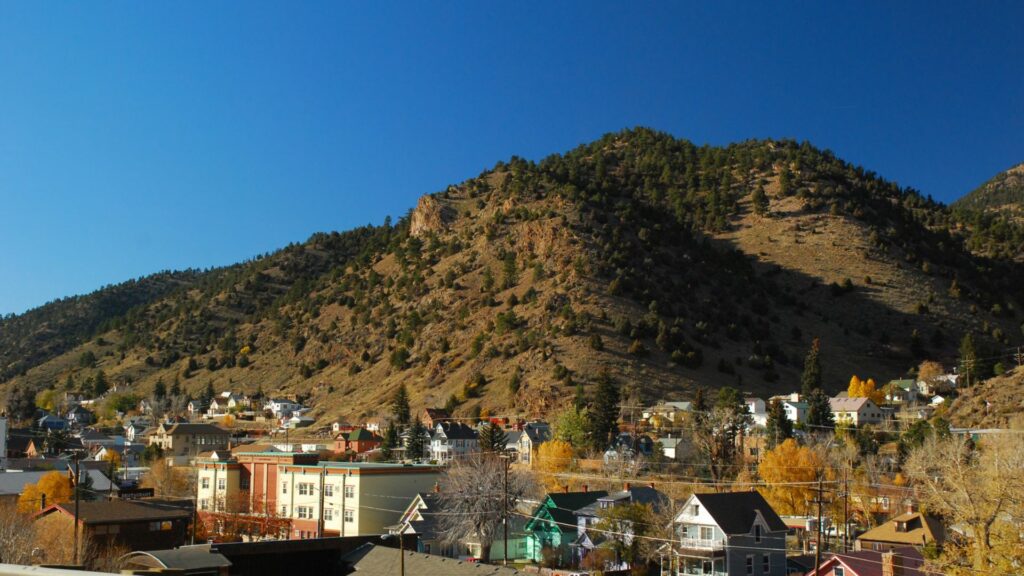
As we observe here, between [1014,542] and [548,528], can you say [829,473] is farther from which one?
[1014,542]

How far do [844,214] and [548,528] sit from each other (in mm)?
118320

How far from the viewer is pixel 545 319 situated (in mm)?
103375

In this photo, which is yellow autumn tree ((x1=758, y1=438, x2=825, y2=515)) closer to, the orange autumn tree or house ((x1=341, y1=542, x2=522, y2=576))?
house ((x1=341, y1=542, x2=522, y2=576))

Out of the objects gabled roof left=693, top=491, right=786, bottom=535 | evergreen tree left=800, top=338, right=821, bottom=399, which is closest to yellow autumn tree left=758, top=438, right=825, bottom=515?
gabled roof left=693, top=491, right=786, bottom=535

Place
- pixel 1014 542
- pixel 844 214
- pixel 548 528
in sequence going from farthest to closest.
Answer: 1. pixel 844 214
2. pixel 548 528
3. pixel 1014 542

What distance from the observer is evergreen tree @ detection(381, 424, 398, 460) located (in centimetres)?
7588

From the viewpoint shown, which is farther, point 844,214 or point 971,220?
point 971,220

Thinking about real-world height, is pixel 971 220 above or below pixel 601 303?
above

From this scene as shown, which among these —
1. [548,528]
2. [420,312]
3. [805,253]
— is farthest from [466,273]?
→ [548,528]

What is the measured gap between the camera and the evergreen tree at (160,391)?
13438cm

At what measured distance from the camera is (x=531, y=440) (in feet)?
249

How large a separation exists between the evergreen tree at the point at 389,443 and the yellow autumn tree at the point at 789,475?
30938 mm

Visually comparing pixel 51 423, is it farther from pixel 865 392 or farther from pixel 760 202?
pixel 760 202

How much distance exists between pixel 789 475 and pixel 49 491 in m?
47.3
